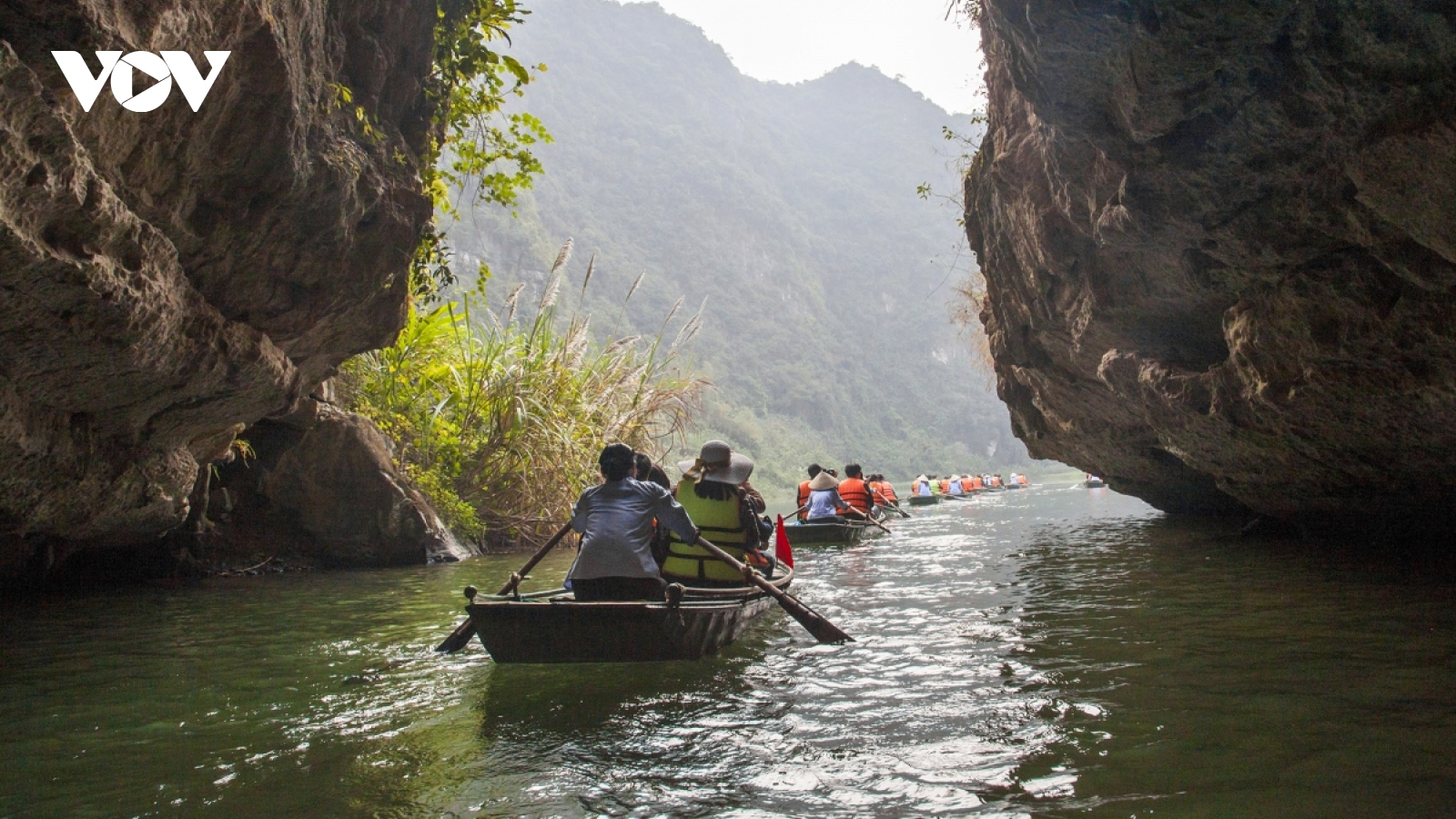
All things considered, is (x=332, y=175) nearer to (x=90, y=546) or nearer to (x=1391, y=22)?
(x=90, y=546)

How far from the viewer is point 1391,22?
4410 millimetres

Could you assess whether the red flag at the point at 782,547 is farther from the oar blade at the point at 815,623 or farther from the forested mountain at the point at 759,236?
the forested mountain at the point at 759,236

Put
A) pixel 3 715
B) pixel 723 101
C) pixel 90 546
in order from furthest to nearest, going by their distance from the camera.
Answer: pixel 723 101 → pixel 90 546 → pixel 3 715

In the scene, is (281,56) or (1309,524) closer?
(281,56)

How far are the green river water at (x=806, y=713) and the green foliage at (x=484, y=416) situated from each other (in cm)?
551

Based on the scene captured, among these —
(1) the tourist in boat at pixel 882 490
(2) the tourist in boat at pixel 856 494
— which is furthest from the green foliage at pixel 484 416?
(1) the tourist in boat at pixel 882 490

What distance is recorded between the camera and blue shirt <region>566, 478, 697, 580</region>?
5660 millimetres

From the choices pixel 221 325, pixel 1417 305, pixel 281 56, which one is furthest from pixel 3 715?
pixel 1417 305

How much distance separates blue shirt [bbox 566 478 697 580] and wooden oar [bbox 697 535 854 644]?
1.53 feet

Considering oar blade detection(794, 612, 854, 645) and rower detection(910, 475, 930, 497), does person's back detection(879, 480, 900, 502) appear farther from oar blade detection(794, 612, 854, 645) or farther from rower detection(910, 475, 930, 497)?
oar blade detection(794, 612, 854, 645)

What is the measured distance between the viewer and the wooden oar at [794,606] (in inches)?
242

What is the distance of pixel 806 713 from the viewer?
4480 millimetres

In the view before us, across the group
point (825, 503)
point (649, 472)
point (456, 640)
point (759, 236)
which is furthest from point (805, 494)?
point (759, 236)

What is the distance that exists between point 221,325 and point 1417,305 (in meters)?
8.08
